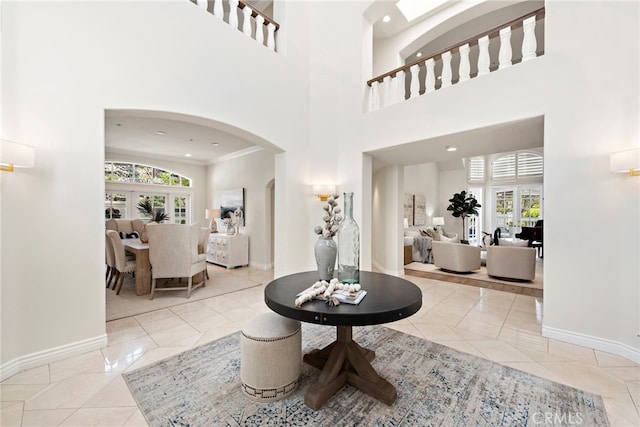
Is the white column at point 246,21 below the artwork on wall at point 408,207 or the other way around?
the other way around

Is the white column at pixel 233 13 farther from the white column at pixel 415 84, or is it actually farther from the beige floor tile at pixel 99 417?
the beige floor tile at pixel 99 417

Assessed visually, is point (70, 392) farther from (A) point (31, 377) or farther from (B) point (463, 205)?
(B) point (463, 205)

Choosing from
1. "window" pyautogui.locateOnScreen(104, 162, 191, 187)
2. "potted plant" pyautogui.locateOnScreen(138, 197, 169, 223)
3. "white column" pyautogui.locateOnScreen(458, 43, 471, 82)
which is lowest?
"potted plant" pyautogui.locateOnScreen(138, 197, 169, 223)

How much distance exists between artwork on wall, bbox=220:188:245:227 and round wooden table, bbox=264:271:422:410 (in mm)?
4630

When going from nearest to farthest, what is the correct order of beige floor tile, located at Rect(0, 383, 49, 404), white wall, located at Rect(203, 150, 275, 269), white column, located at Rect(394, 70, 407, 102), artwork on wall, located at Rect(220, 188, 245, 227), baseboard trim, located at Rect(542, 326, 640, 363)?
1. beige floor tile, located at Rect(0, 383, 49, 404)
2. baseboard trim, located at Rect(542, 326, 640, 363)
3. white column, located at Rect(394, 70, 407, 102)
4. white wall, located at Rect(203, 150, 275, 269)
5. artwork on wall, located at Rect(220, 188, 245, 227)

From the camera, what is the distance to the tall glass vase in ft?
6.23

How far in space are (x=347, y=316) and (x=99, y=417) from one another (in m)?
1.62

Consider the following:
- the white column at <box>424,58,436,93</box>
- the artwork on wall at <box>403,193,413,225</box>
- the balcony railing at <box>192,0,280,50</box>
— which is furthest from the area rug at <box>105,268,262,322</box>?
the artwork on wall at <box>403,193,413,225</box>

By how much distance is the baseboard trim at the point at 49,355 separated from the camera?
6.61ft

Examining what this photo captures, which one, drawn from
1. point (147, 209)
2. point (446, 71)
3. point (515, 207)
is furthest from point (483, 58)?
point (515, 207)

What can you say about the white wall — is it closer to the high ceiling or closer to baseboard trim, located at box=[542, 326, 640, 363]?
the high ceiling

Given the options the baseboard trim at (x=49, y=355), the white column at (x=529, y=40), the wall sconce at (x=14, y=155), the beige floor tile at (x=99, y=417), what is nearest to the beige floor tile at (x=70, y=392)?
the beige floor tile at (x=99, y=417)

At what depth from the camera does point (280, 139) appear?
408 centimetres

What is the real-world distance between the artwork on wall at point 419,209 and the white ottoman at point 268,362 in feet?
24.7
